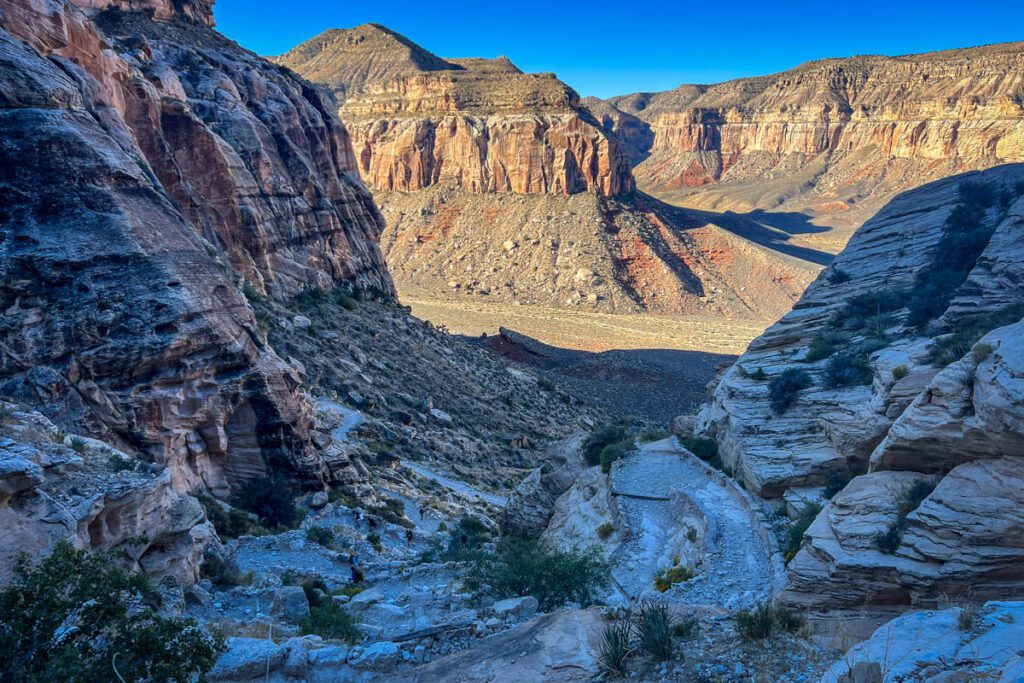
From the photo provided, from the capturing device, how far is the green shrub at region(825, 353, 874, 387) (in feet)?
54.5

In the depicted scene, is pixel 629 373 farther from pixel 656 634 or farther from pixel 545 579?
pixel 656 634

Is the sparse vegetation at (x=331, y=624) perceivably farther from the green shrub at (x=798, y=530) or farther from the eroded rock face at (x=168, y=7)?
the eroded rock face at (x=168, y=7)

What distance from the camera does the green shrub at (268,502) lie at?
1662 cm

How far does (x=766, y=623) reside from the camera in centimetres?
848

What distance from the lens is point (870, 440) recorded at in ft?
45.3

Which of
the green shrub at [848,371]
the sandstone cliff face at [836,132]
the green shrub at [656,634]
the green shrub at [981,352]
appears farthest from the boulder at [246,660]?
the sandstone cliff face at [836,132]

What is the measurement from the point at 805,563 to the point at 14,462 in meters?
10.5

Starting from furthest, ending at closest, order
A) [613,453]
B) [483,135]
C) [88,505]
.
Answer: [483,135] → [613,453] → [88,505]

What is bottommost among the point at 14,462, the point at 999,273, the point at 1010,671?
the point at 1010,671

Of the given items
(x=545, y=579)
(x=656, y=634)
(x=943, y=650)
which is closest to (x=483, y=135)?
(x=545, y=579)

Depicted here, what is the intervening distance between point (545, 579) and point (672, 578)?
2305 millimetres

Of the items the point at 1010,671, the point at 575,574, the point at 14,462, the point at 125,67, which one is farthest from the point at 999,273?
the point at 125,67

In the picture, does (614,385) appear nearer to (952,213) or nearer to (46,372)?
(952,213)

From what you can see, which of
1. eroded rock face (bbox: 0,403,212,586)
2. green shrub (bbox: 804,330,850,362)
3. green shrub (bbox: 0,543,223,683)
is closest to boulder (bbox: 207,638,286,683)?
green shrub (bbox: 0,543,223,683)
